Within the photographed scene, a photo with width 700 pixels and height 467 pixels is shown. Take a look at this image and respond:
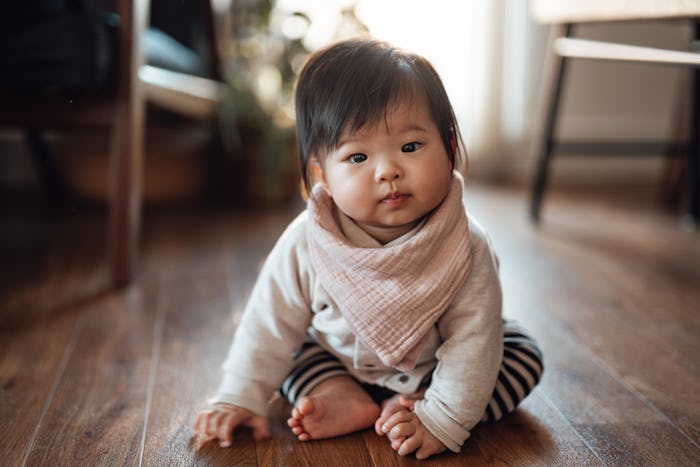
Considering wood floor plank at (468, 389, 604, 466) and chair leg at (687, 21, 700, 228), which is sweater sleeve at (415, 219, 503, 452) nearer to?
wood floor plank at (468, 389, 604, 466)

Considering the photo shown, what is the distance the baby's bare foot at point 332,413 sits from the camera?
0.71 metres

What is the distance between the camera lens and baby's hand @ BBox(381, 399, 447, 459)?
2.24ft

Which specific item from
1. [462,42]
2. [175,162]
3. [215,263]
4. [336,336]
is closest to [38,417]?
[336,336]

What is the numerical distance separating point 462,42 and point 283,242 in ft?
5.56

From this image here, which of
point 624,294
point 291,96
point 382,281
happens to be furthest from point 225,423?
point 291,96

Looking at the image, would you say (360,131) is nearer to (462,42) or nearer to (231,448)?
(231,448)

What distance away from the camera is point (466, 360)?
699mm

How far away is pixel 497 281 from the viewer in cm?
73

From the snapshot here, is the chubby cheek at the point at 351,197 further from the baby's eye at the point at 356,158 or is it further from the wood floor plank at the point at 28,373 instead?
the wood floor plank at the point at 28,373

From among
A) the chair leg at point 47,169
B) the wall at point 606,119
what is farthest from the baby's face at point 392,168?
the wall at point 606,119

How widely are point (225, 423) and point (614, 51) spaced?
0.97m

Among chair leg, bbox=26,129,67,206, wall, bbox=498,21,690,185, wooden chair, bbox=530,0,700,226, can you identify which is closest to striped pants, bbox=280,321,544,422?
wooden chair, bbox=530,0,700,226

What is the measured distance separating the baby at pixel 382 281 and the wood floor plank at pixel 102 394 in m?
0.09

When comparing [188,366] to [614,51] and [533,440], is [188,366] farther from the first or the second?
[614,51]
